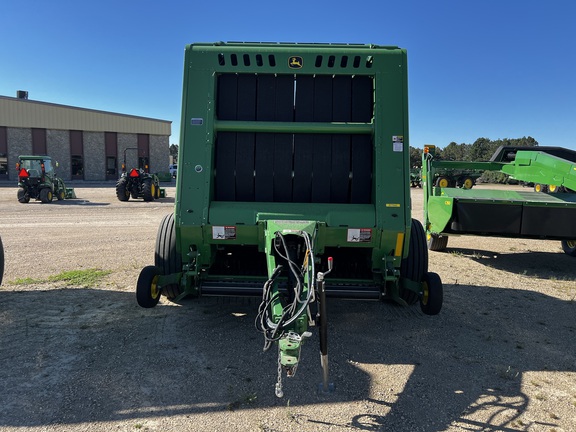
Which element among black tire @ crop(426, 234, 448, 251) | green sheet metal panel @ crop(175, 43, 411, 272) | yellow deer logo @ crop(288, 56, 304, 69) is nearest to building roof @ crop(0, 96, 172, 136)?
black tire @ crop(426, 234, 448, 251)

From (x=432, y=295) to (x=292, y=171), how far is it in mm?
1769

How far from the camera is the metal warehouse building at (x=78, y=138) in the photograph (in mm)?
34156

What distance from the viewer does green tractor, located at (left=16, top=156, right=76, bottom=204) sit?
55.7 ft

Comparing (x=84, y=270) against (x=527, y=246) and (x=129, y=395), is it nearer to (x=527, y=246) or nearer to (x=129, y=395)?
(x=129, y=395)

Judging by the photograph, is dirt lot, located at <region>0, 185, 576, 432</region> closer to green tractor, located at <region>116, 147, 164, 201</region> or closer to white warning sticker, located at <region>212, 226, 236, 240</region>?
white warning sticker, located at <region>212, 226, 236, 240</region>

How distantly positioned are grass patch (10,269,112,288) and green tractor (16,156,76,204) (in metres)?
13.0

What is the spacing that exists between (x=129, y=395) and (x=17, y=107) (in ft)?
129

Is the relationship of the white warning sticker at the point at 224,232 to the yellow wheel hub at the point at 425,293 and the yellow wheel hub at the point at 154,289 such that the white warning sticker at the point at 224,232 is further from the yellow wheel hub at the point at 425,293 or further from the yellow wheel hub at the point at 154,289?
the yellow wheel hub at the point at 425,293

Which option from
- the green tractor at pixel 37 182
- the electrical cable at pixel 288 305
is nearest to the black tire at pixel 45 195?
the green tractor at pixel 37 182

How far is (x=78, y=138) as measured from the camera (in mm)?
36906

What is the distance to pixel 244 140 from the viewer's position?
161 inches

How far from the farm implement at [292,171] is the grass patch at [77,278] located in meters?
1.94

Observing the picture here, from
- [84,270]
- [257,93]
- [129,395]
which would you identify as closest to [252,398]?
[129,395]

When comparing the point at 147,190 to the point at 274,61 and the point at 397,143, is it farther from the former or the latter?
→ the point at 397,143
